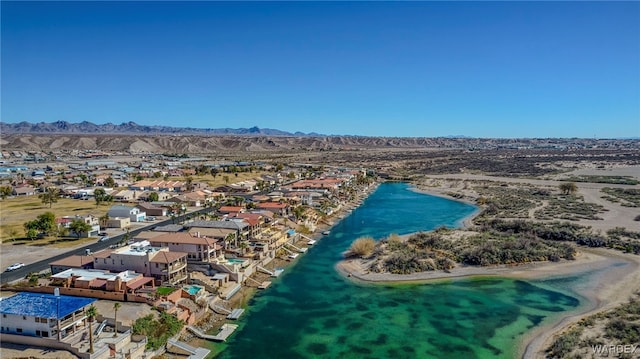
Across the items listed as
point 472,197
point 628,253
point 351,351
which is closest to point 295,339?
point 351,351

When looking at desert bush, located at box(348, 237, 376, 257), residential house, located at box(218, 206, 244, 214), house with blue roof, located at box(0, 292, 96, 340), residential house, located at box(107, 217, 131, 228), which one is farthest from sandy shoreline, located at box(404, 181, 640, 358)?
residential house, located at box(107, 217, 131, 228)

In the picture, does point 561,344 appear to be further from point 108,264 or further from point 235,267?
point 108,264

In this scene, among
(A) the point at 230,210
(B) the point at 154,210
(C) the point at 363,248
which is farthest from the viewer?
(B) the point at 154,210

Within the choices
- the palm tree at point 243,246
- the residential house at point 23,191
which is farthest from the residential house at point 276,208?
the residential house at point 23,191

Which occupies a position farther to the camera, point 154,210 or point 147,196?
point 147,196

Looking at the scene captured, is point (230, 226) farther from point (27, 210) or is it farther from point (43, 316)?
point (27, 210)

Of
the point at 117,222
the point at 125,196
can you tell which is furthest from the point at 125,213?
the point at 125,196

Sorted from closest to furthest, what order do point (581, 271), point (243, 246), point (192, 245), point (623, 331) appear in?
1. point (623, 331)
2. point (192, 245)
3. point (581, 271)
4. point (243, 246)

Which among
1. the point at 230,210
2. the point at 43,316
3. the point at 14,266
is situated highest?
the point at 230,210
